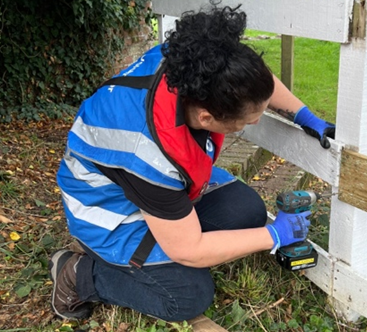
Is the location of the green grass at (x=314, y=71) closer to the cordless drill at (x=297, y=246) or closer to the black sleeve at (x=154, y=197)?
the cordless drill at (x=297, y=246)

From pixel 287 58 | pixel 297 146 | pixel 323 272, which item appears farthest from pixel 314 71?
pixel 323 272

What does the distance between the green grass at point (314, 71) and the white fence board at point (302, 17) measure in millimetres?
2983

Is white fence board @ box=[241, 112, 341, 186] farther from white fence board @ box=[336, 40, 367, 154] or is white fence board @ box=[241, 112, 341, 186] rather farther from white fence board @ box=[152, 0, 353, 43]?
white fence board @ box=[152, 0, 353, 43]

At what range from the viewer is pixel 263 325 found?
228 cm

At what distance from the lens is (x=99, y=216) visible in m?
2.13

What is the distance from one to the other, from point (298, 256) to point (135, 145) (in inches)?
34.0

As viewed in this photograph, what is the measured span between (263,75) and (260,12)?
1.71 feet

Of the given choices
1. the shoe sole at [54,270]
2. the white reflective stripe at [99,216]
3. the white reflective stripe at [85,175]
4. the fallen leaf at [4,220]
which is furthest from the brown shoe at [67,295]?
the fallen leaf at [4,220]

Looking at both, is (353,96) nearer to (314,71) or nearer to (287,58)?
(287,58)

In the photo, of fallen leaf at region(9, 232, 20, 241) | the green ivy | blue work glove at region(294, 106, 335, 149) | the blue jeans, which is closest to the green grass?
the green ivy

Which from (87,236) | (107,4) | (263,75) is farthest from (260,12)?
(107,4)

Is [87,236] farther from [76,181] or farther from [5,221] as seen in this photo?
[5,221]

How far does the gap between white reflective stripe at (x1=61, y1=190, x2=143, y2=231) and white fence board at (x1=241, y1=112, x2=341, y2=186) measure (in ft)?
2.40

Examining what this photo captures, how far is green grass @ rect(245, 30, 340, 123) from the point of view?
5.73 metres
